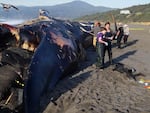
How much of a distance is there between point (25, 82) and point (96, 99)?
7.61ft

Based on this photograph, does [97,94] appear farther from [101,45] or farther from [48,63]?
[101,45]

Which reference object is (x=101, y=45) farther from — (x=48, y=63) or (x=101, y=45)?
(x=48, y=63)

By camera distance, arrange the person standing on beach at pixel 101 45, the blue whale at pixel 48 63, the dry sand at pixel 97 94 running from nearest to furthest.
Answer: the blue whale at pixel 48 63
the dry sand at pixel 97 94
the person standing on beach at pixel 101 45

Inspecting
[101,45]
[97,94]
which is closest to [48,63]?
[97,94]

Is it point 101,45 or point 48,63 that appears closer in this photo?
point 48,63

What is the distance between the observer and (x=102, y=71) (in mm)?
14547

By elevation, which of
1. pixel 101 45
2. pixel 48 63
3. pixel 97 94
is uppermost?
pixel 48 63

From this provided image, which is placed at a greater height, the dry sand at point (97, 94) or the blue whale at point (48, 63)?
the blue whale at point (48, 63)

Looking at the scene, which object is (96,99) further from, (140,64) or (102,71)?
(140,64)

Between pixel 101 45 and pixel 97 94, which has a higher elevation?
pixel 101 45

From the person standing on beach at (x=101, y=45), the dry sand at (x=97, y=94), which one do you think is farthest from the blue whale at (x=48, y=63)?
the person standing on beach at (x=101, y=45)

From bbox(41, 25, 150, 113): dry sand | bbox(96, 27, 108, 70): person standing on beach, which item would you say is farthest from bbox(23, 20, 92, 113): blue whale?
bbox(96, 27, 108, 70): person standing on beach

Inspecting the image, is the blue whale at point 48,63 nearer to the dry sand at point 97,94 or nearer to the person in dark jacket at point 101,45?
the dry sand at point 97,94

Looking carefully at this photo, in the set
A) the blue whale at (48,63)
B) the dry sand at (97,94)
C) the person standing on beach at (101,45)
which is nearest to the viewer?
the blue whale at (48,63)
